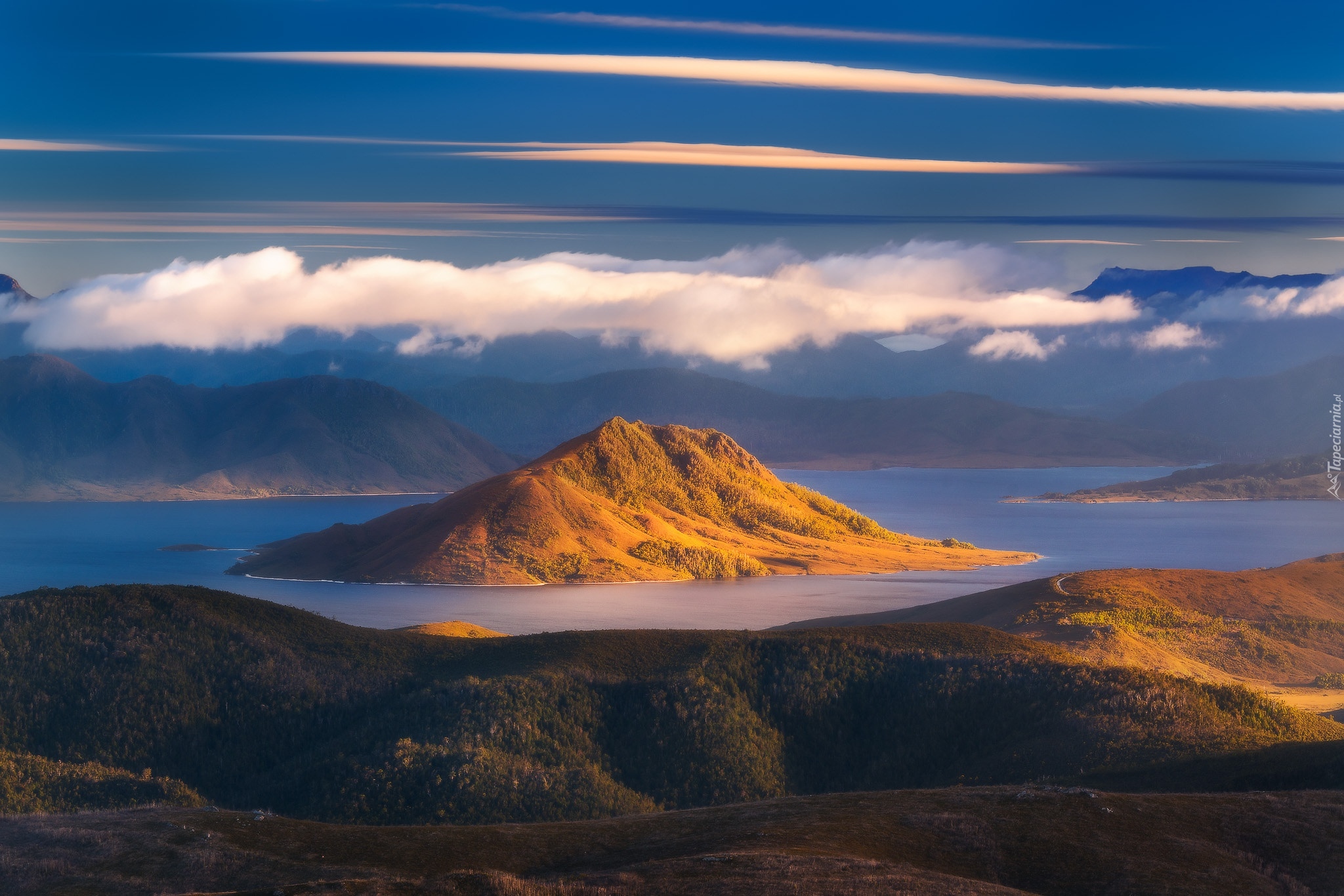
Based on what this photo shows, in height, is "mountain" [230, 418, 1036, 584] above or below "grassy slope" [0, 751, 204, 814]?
above

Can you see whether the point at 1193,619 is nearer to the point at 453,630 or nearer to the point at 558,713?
the point at 453,630

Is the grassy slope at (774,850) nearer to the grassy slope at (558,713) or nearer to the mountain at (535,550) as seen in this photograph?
the grassy slope at (558,713)

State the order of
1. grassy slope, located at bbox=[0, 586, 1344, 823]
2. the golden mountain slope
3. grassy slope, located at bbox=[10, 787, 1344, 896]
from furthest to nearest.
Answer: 1. the golden mountain slope
2. grassy slope, located at bbox=[0, 586, 1344, 823]
3. grassy slope, located at bbox=[10, 787, 1344, 896]

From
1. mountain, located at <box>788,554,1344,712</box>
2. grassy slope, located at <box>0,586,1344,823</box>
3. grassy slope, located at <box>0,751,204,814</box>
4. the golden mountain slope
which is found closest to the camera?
grassy slope, located at <box>0,751,204,814</box>

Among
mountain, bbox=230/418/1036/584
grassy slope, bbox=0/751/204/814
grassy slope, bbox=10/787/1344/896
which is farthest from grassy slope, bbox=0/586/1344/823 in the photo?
mountain, bbox=230/418/1036/584

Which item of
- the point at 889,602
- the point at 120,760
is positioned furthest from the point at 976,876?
the point at 889,602

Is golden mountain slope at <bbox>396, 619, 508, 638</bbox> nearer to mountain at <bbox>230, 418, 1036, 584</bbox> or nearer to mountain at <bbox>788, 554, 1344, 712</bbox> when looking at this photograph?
mountain at <bbox>788, 554, 1344, 712</bbox>

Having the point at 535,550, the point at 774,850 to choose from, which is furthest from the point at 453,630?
the point at 535,550

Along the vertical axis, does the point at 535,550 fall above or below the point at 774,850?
above
